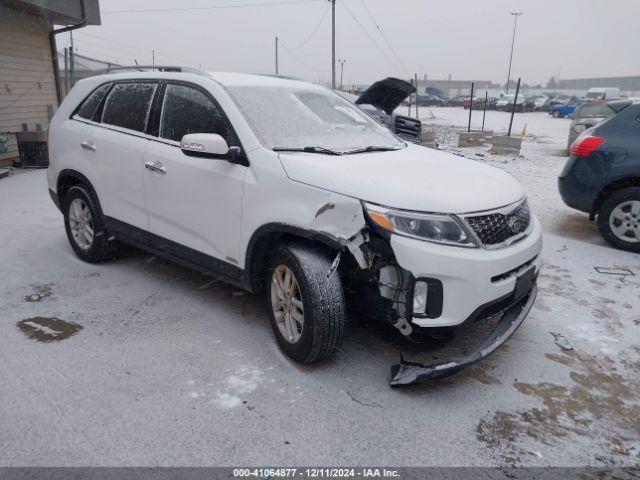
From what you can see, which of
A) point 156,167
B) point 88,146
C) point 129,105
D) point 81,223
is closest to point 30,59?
point 81,223

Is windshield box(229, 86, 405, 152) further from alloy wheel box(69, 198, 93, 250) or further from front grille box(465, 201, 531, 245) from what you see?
alloy wheel box(69, 198, 93, 250)

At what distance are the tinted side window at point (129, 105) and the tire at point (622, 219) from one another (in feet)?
15.8

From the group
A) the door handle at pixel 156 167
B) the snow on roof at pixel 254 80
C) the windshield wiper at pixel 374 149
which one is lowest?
the door handle at pixel 156 167

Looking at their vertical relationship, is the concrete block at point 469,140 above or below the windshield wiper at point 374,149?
below

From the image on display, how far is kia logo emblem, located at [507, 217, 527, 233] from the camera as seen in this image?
291 cm

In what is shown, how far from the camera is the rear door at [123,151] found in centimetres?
391

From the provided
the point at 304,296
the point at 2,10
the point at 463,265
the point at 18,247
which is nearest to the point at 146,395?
the point at 304,296

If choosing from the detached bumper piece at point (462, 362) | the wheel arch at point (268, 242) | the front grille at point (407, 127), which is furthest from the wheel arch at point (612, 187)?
the front grille at point (407, 127)

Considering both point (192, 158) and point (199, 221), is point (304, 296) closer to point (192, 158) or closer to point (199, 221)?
point (199, 221)

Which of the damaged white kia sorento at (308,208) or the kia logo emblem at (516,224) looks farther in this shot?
the kia logo emblem at (516,224)

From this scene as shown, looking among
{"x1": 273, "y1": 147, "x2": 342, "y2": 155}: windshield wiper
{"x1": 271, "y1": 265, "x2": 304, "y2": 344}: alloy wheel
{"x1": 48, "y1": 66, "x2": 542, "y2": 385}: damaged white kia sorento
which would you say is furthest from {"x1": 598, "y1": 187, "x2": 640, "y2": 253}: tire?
{"x1": 271, "y1": 265, "x2": 304, "y2": 344}: alloy wheel

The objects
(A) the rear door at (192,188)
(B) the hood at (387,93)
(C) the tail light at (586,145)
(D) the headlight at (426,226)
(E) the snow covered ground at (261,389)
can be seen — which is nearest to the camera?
(E) the snow covered ground at (261,389)

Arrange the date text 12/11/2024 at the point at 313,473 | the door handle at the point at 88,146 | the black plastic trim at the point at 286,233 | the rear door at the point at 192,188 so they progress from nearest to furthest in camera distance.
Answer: the date text 12/11/2024 at the point at 313,473, the black plastic trim at the point at 286,233, the rear door at the point at 192,188, the door handle at the point at 88,146

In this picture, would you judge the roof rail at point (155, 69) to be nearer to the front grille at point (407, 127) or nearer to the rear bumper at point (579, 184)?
the rear bumper at point (579, 184)
